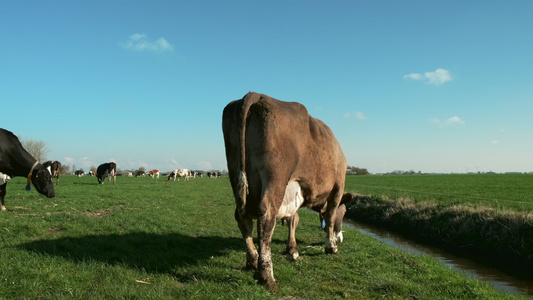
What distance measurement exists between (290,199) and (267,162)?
106 centimetres

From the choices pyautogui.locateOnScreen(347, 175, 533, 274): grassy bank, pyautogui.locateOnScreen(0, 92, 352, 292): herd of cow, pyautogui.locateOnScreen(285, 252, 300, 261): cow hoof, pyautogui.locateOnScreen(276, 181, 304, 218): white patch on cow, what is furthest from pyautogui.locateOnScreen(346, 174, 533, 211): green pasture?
pyautogui.locateOnScreen(276, 181, 304, 218): white patch on cow

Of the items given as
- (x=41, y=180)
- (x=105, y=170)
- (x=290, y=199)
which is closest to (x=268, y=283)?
(x=290, y=199)

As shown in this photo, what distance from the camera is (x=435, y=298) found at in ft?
18.0

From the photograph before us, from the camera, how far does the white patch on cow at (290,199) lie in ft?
19.8

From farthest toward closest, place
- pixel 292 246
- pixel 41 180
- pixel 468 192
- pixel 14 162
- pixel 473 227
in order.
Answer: pixel 468 192, pixel 473 227, pixel 41 180, pixel 14 162, pixel 292 246

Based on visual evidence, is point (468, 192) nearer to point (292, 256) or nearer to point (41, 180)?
point (292, 256)

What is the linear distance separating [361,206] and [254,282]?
18.2 meters

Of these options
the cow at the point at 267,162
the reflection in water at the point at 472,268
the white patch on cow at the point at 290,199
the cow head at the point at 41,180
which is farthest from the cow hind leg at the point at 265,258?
the cow head at the point at 41,180

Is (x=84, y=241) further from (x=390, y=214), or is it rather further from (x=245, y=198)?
(x=390, y=214)

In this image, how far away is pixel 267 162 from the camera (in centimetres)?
547

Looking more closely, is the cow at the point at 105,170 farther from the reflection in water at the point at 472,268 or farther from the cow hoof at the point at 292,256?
the cow hoof at the point at 292,256

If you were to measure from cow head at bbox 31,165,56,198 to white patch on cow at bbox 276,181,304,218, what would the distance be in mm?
10731

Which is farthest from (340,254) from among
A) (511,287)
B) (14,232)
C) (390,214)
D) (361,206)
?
(361,206)

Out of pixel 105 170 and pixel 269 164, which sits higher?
pixel 269 164
